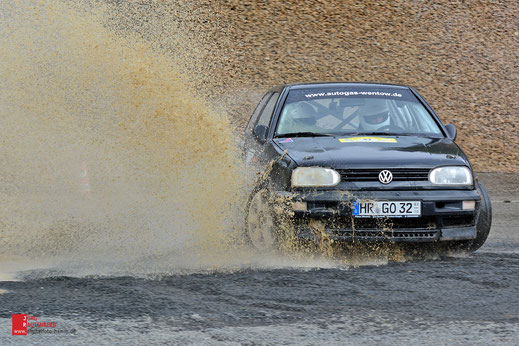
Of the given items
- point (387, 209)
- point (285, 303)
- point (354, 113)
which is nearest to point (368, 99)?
point (354, 113)

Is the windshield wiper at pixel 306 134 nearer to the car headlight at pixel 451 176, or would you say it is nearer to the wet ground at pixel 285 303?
the car headlight at pixel 451 176

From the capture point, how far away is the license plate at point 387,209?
6465mm

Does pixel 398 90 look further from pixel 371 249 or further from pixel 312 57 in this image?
pixel 312 57

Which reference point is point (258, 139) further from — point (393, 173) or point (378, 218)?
point (378, 218)

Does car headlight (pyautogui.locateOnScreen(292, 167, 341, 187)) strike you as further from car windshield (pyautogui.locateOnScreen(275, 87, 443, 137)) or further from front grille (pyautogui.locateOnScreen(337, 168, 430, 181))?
car windshield (pyautogui.locateOnScreen(275, 87, 443, 137))

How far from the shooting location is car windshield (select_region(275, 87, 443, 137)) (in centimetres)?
786

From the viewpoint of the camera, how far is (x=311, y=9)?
1923cm

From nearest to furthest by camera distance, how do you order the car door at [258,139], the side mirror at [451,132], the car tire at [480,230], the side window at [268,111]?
the car tire at [480,230], the car door at [258,139], the side mirror at [451,132], the side window at [268,111]

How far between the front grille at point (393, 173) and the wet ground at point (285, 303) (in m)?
0.66

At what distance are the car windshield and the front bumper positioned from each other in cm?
127

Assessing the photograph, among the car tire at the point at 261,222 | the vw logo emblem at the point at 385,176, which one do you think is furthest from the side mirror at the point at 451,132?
the car tire at the point at 261,222

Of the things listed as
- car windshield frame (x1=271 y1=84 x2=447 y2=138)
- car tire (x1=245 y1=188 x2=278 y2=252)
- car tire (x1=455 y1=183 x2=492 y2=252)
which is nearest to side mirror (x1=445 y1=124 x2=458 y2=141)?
car windshield frame (x1=271 y1=84 x2=447 y2=138)

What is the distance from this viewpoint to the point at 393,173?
21.9ft

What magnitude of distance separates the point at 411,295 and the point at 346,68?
1234 cm
